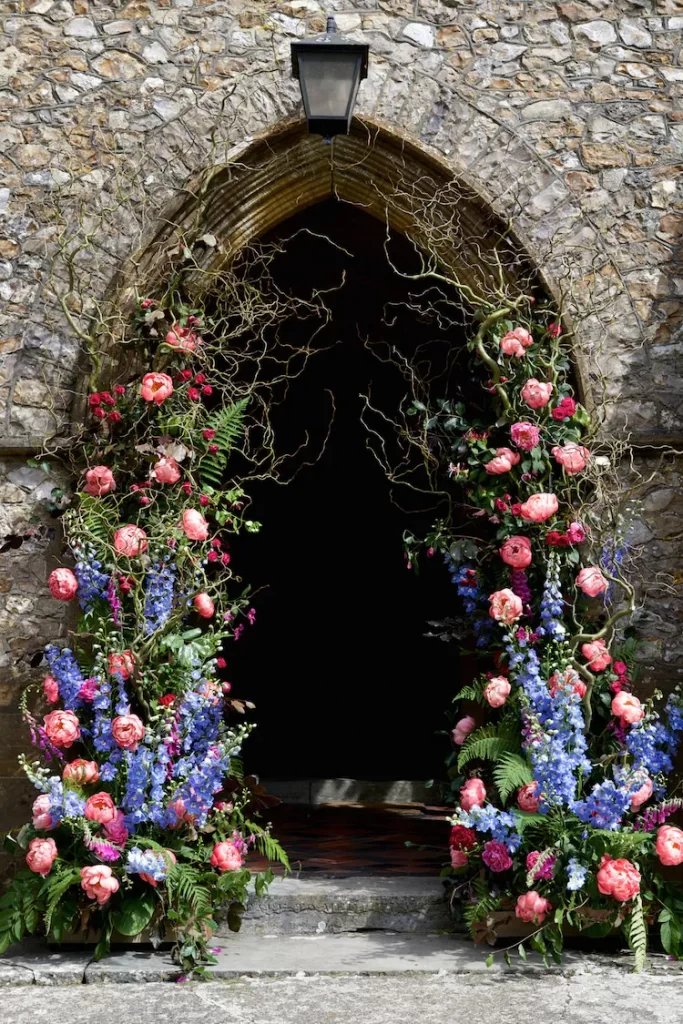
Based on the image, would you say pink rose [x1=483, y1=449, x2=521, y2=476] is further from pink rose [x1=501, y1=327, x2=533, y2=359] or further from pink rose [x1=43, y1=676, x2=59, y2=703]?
pink rose [x1=43, y1=676, x2=59, y2=703]

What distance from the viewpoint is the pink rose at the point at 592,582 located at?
4598mm

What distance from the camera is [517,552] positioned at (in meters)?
4.63

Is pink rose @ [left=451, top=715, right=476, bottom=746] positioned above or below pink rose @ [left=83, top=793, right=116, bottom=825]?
above

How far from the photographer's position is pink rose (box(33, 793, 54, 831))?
13.9 ft

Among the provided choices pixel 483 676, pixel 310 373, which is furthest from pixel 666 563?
pixel 310 373

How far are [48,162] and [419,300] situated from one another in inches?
105

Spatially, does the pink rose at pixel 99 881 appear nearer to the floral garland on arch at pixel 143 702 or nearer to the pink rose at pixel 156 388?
the floral garland on arch at pixel 143 702

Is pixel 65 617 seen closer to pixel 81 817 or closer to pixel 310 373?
pixel 81 817

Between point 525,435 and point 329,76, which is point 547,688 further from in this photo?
point 329,76

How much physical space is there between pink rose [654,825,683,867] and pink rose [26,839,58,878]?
2.04 metres

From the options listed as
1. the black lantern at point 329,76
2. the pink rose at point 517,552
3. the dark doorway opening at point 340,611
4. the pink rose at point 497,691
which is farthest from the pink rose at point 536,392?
the dark doorway opening at point 340,611

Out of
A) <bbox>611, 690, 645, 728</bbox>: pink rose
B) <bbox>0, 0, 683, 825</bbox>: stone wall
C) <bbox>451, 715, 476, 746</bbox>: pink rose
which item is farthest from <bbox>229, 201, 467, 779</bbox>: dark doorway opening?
<bbox>611, 690, 645, 728</bbox>: pink rose

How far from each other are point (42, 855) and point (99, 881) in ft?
0.73

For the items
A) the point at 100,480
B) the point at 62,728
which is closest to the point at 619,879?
the point at 62,728
